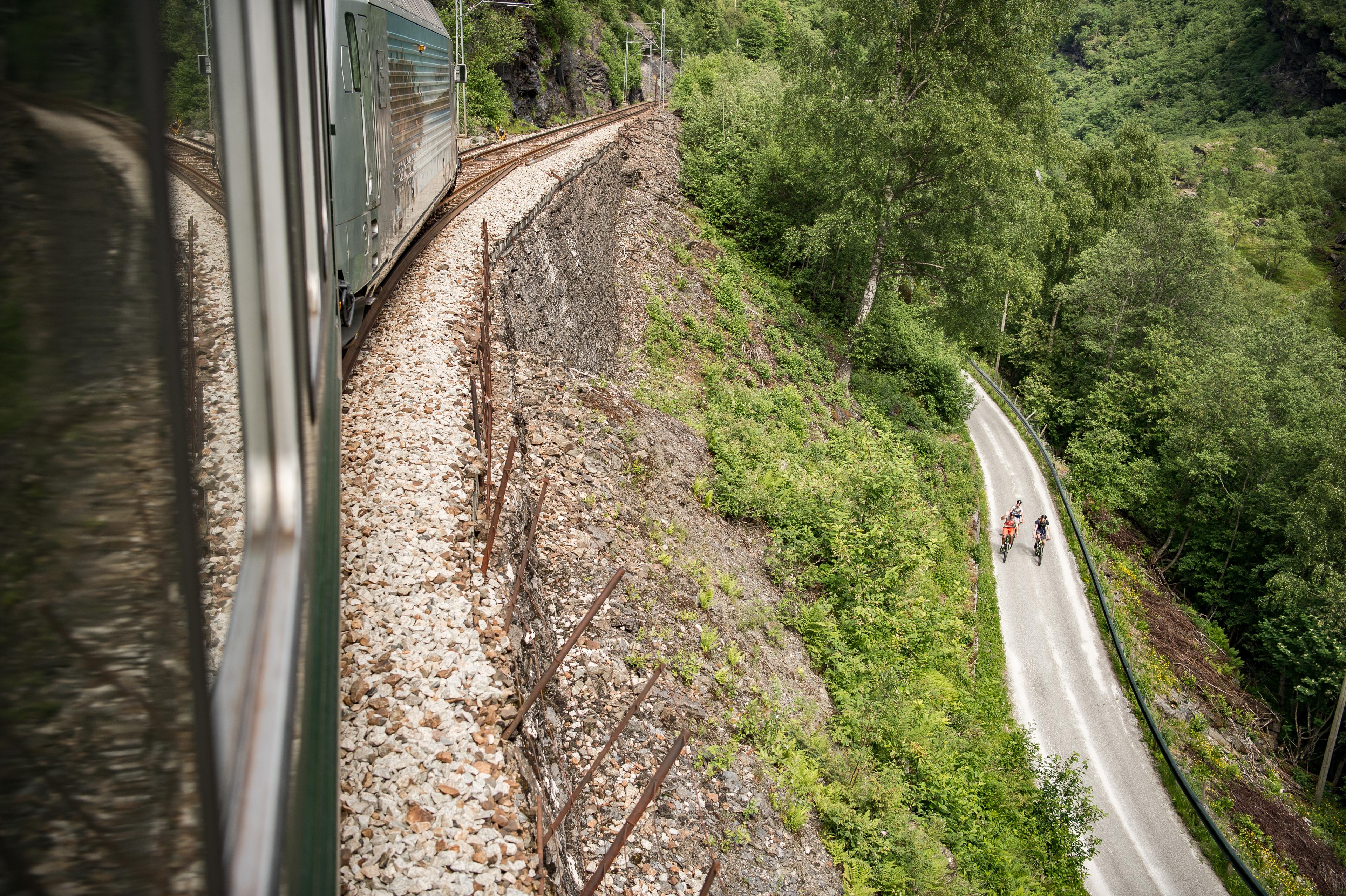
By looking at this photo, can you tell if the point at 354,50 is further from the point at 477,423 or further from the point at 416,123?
the point at 477,423

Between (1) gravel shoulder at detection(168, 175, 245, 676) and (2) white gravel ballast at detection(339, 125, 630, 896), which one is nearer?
(1) gravel shoulder at detection(168, 175, 245, 676)

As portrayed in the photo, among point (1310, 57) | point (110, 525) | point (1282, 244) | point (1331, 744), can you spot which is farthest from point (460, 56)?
point (1310, 57)

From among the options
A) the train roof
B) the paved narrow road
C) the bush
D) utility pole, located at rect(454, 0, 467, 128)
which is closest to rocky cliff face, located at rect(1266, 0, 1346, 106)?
the bush

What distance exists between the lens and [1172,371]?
3181 cm

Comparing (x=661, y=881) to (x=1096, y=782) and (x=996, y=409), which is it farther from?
(x=996, y=409)

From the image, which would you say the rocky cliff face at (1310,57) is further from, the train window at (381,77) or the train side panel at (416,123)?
the train window at (381,77)

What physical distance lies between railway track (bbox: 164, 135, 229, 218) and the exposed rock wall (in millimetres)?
10174

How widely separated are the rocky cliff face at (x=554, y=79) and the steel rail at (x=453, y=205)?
806 cm

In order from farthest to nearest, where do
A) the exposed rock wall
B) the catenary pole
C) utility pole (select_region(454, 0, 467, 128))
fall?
1. utility pole (select_region(454, 0, 467, 128))
2. the exposed rock wall
3. the catenary pole

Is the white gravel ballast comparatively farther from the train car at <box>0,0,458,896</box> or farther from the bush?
the bush

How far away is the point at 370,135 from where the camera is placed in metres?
8.27

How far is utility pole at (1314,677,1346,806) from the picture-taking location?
70.6 ft

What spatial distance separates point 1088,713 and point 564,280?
50.2 feet

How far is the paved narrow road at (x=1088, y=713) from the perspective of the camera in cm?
1489
